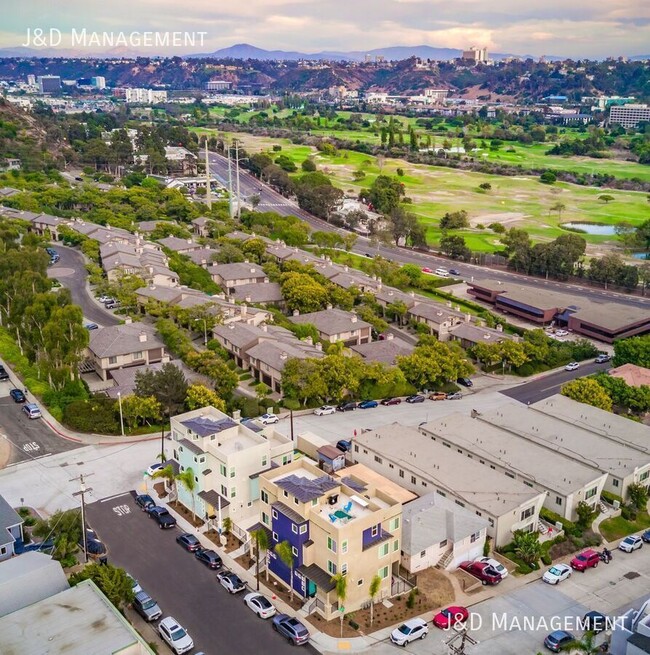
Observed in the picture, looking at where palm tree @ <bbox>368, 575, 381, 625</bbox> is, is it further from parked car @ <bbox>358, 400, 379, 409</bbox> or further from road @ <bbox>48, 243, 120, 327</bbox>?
road @ <bbox>48, 243, 120, 327</bbox>

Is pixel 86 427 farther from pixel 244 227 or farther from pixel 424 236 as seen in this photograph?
pixel 424 236

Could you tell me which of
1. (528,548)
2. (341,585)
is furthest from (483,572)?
(341,585)

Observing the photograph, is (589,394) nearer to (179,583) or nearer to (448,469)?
(448,469)

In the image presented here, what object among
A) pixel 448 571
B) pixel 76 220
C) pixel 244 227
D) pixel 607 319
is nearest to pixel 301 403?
pixel 448 571

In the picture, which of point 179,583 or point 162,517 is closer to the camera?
point 179,583

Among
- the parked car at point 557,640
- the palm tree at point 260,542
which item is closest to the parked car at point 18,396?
the palm tree at point 260,542

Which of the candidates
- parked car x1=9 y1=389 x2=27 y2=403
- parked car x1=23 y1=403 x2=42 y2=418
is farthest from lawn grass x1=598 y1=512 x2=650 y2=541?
parked car x1=9 y1=389 x2=27 y2=403
